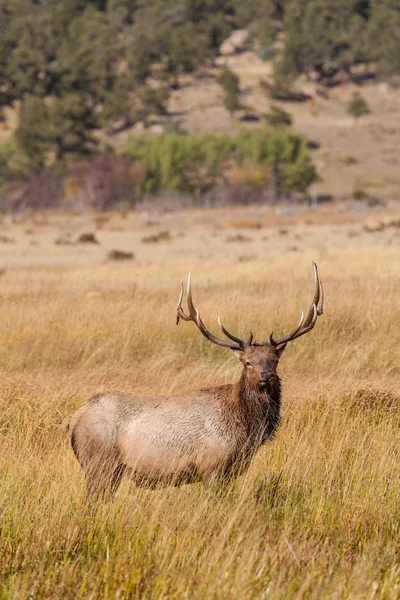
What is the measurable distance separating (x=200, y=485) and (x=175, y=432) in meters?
0.41

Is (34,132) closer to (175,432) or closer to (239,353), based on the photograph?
(239,353)

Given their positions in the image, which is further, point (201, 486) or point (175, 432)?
point (175, 432)

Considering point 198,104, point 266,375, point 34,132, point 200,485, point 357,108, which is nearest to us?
point 266,375

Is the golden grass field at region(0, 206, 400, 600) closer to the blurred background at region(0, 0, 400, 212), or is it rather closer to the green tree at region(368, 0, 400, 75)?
the blurred background at region(0, 0, 400, 212)

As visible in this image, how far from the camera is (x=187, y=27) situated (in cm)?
14375

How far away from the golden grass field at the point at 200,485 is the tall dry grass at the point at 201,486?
0.02 meters

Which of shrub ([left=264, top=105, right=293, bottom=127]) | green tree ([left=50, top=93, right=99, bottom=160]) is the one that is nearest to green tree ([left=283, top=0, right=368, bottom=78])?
shrub ([left=264, top=105, right=293, bottom=127])

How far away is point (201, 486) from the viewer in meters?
6.34

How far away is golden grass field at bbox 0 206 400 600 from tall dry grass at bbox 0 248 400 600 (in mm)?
20

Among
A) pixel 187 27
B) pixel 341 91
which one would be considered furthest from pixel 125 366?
pixel 187 27

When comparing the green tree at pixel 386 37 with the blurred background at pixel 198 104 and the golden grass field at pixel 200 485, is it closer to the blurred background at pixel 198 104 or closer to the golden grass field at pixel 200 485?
the blurred background at pixel 198 104

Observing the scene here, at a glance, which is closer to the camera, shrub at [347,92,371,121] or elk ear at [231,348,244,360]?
elk ear at [231,348,244,360]

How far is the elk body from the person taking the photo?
251 inches

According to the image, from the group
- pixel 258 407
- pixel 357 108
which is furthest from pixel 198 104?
pixel 258 407
